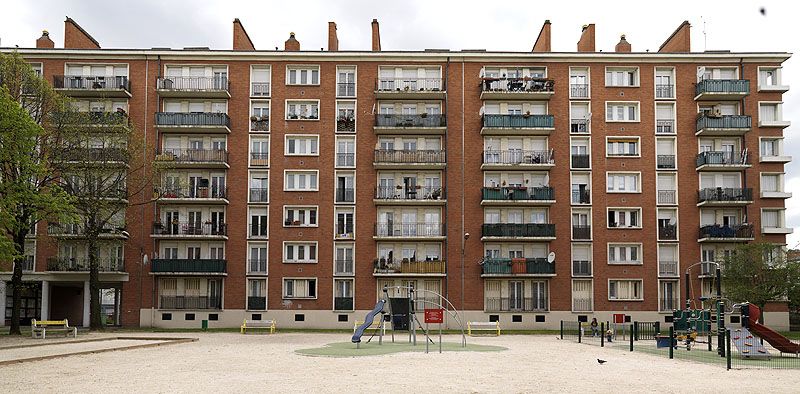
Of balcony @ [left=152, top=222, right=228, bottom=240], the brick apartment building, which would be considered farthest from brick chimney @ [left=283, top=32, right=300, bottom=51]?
balcony @ [left=152, top=222, right=228, bottom=240]

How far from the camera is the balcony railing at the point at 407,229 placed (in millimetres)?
59219

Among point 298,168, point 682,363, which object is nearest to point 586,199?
point 298,168

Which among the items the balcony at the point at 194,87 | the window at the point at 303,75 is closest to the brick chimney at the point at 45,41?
the balcony at the point at 194,87

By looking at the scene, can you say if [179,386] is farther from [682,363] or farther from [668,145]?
[668,145]

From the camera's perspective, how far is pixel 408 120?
195 feet

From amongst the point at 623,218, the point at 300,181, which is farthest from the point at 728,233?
the point at 300,181

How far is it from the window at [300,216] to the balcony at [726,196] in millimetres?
26964

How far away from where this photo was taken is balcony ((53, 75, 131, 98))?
58119 millimetres

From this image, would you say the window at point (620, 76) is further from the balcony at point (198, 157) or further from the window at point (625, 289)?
the balcony at point (198, 157)

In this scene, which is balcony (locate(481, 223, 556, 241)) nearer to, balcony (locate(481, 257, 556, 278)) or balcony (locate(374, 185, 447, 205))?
balcony (locate(481, 257, 556, 278))

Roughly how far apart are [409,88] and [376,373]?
3871cm

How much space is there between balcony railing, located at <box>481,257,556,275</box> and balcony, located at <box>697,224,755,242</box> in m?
11.0

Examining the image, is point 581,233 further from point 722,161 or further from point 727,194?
point 722,161

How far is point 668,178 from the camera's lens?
59.8 m
